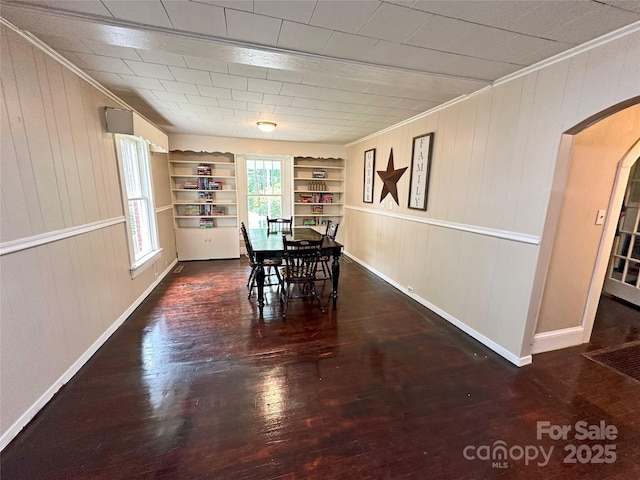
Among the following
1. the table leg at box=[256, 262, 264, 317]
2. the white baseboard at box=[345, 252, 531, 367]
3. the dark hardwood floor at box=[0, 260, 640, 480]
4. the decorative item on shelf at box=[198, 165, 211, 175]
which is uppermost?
the decorative item on shelf at box=[198, 165, 211, 175]

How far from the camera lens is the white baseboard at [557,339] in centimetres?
239

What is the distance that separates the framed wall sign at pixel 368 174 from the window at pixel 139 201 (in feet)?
11.5

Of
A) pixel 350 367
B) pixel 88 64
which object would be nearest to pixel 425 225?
pixel 350 367

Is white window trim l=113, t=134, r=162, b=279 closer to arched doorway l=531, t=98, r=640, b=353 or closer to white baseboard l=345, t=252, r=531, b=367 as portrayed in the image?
white baseboard l=345, t=252, r=531, b=367

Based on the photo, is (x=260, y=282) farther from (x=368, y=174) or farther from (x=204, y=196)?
(x=204, y=196)

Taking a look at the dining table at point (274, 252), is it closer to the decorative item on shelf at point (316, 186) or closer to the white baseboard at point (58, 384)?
the white baseboard at point (58, 384)

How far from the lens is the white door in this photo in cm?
336

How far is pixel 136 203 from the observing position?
3.62m

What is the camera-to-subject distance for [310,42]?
1761mm

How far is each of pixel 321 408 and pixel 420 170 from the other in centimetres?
288

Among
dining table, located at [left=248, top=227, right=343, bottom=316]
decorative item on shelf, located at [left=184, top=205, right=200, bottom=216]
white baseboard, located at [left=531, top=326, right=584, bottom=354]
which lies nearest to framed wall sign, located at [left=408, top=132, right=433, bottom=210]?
dining table, located at [left=248, top=227, right=343, bottom=316]

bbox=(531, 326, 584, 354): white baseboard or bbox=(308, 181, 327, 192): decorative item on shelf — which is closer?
bbox=(531, 326, 584, 354): white baseboard

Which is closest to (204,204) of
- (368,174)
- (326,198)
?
(326,198)

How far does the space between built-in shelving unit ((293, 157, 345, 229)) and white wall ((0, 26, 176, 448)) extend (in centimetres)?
359
